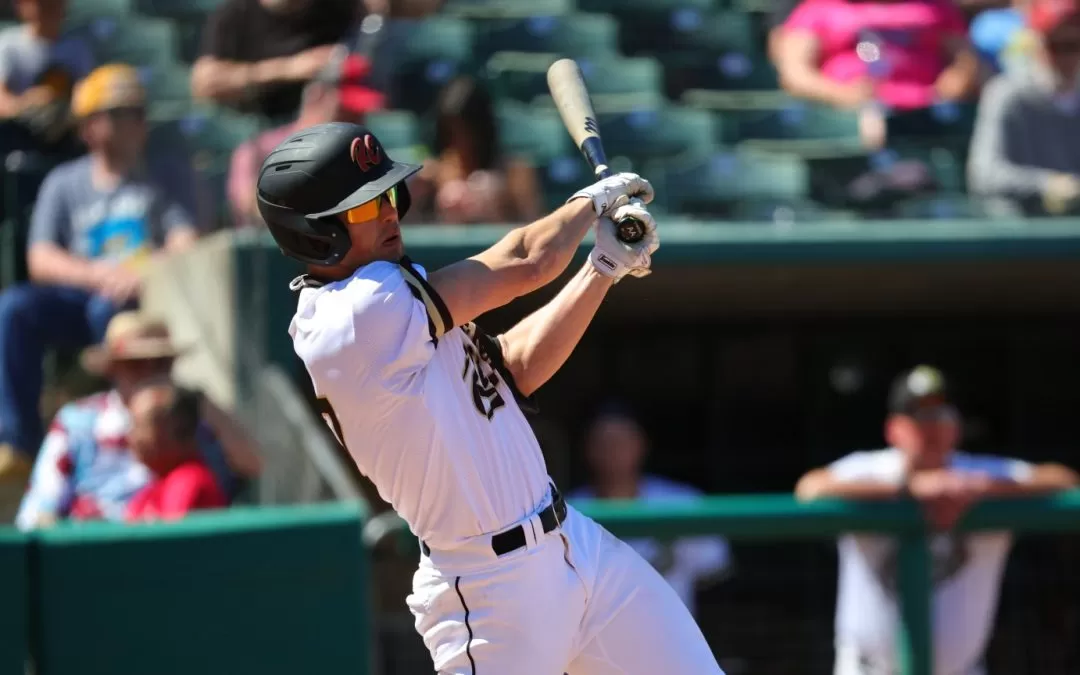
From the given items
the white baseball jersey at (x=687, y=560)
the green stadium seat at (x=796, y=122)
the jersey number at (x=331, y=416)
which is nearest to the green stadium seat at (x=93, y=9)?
the green stadium seat at (x=796, y=122)

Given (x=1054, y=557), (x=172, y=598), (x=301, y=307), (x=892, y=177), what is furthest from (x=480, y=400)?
(x=892, y=177)

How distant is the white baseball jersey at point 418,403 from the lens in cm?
300

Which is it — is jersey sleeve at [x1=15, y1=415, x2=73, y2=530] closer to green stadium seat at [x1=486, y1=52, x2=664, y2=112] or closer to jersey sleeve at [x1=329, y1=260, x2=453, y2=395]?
jersey sleeve at [x1=329, y1=260, x2=453, y2=395]

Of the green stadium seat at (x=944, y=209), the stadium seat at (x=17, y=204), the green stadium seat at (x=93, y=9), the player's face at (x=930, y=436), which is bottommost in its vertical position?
the player's face at (x=930, y=436)

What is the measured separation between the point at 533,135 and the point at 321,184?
3580 mm

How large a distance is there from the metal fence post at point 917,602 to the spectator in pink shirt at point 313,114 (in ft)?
7.63

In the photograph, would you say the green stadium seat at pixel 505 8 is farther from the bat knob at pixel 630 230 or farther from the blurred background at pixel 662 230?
the bat knob at pixel 630 230

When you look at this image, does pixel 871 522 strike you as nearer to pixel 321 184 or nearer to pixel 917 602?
pixel 917 602

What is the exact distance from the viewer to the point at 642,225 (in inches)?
122

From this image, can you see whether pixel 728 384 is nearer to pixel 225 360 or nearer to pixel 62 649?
pixel 225 360

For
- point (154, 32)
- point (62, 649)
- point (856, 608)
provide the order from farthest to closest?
point (154, 32) → point (856, 608) → point (62, 649)

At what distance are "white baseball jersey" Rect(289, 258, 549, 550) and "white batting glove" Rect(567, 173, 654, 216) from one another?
35cm

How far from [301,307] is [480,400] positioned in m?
0.38

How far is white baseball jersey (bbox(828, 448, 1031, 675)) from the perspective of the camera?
15.3 ft
